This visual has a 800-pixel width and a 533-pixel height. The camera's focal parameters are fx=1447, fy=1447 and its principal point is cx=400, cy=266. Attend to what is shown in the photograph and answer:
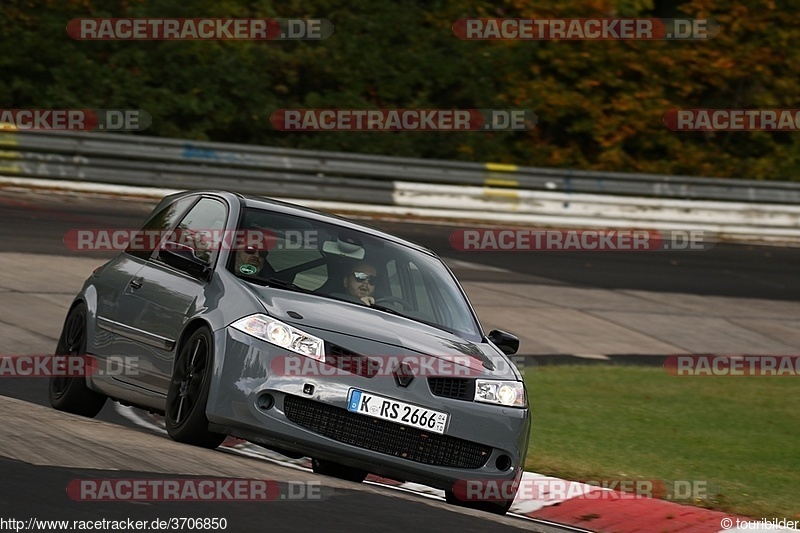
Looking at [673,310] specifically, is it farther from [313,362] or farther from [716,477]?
[313,362]

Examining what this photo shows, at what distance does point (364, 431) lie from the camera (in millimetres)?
7312

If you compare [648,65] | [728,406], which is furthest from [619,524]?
[648,65]

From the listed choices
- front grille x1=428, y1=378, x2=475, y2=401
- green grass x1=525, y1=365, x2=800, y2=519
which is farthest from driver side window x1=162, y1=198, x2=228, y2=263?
green grass x1=525, y1=365, x2=800, y2=519

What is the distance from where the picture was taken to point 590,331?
16.9 meters

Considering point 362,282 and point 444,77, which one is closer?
point 362,282

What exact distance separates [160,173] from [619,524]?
16.9m

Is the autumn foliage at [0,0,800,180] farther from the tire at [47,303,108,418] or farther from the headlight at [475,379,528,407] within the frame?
the headlight at [475,379,528,407]

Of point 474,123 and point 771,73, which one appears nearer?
point 474,123

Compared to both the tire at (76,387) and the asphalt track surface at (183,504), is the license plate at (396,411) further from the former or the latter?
the tire at (76,387)

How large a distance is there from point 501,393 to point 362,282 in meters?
1.17

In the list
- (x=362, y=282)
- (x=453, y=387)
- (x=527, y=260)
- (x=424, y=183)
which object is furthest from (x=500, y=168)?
(x=453, y=387)

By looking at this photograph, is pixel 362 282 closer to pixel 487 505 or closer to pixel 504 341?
pixel 504 341

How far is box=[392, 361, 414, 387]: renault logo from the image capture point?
7.37m

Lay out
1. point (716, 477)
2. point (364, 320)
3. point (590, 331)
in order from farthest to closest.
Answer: point (590, 331) → point (716, 477) → point (364, 320)
